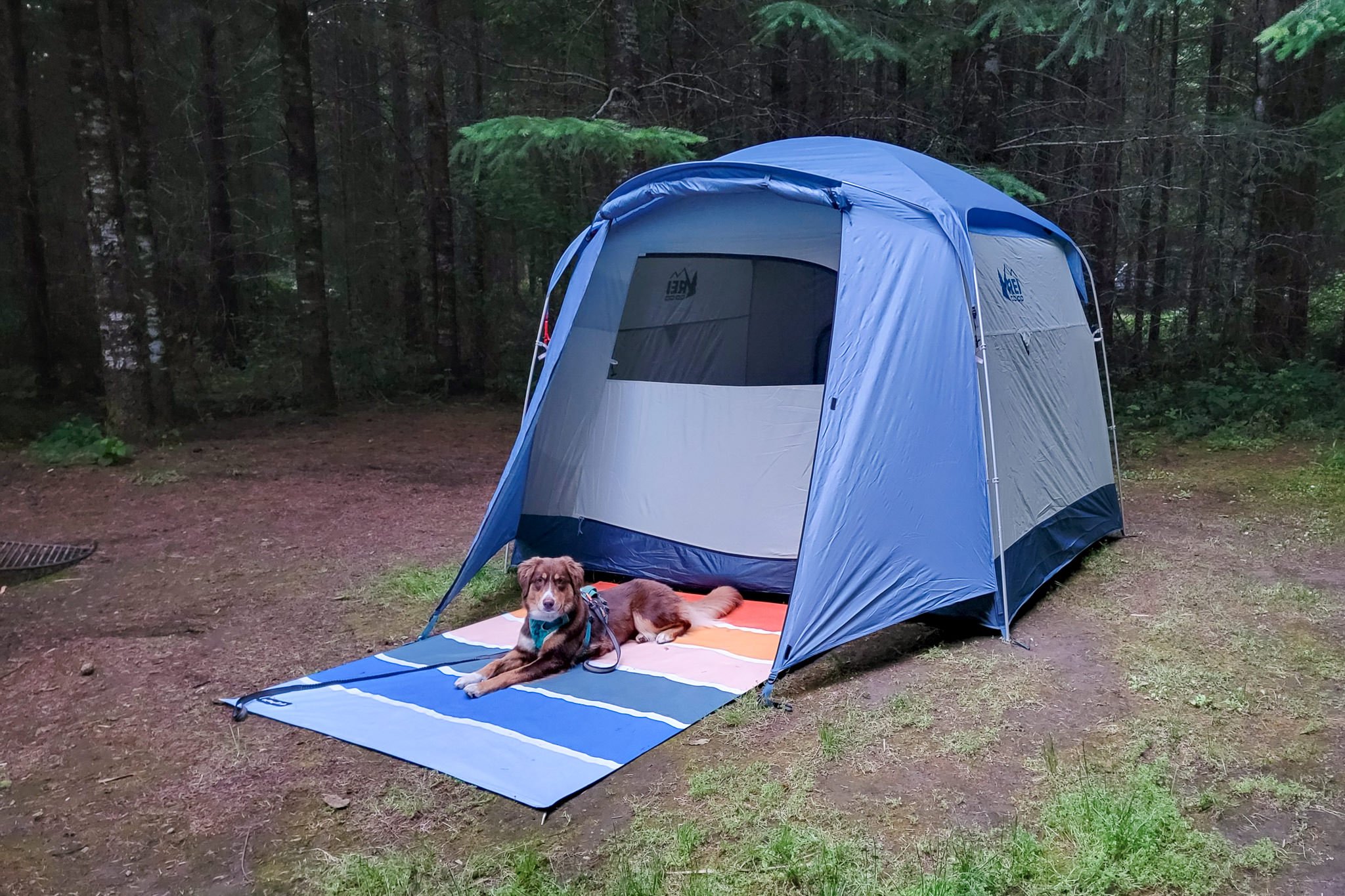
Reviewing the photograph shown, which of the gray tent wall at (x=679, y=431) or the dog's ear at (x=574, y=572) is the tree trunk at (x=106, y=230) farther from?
the dog's ear at (x=574, y=572)

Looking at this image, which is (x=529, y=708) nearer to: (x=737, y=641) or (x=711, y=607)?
(x=737, y=641)

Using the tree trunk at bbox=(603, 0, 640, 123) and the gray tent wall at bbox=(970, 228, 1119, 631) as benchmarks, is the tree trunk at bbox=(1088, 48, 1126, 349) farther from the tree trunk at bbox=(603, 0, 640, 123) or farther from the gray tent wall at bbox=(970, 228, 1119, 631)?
the tree trunk at bbox=(603, 0, 640, 123)

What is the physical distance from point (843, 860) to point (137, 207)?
9.11m

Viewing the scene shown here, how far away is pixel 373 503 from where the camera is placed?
7.06 m

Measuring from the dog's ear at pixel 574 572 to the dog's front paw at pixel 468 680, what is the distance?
0.55 metres

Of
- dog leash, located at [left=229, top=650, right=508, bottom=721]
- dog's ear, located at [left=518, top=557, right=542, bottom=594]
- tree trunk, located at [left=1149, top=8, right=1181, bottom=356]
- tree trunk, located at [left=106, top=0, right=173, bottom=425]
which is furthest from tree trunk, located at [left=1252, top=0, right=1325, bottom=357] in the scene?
tree trunk, located at [left=106, top=0, right=173, bottom=425]

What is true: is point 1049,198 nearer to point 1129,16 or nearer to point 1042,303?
point 1129,16

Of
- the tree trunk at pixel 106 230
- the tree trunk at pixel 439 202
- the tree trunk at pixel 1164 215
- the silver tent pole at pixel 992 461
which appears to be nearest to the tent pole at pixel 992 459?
the silver tent pole at pixel 992 461

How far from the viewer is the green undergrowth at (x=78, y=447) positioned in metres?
7.76

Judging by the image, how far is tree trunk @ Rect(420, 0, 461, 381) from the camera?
36.3ft

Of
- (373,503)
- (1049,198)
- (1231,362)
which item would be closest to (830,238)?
(373,503)

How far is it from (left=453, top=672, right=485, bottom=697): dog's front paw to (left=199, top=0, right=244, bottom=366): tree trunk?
32.2ft

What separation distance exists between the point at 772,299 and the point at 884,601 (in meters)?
1.95

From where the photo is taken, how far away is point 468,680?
3.97 meters
